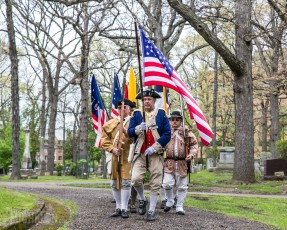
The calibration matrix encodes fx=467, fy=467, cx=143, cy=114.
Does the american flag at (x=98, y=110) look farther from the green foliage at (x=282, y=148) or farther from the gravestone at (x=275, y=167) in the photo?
the green foliage at (x=282, y=148)

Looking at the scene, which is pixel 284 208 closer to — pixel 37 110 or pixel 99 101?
pixel 99 101

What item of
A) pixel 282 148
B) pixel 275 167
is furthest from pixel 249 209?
pixel 282 148

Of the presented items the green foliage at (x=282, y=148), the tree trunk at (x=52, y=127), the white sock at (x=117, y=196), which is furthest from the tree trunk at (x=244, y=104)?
the tree trunk at (x=52, y=127)

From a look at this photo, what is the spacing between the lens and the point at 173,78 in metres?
8.21

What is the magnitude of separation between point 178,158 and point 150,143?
3.36ft

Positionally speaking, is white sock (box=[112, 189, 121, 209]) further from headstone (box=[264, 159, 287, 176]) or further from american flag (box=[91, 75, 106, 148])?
headstone (box=[264, 159, 287, 176])

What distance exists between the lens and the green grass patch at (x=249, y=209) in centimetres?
796

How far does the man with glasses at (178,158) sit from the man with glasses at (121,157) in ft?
2.82

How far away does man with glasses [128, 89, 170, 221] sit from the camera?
715 cm

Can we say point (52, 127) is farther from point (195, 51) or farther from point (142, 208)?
point (142, 208)

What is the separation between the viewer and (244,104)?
17109 millimetres

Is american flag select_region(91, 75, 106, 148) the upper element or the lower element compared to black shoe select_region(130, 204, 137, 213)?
upper

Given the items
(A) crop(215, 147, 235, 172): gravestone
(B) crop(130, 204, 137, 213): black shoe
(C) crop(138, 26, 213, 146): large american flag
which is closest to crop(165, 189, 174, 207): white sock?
(B) crop(130, 204, 137, 213): black shoe

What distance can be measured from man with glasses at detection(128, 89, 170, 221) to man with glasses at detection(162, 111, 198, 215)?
810mm
